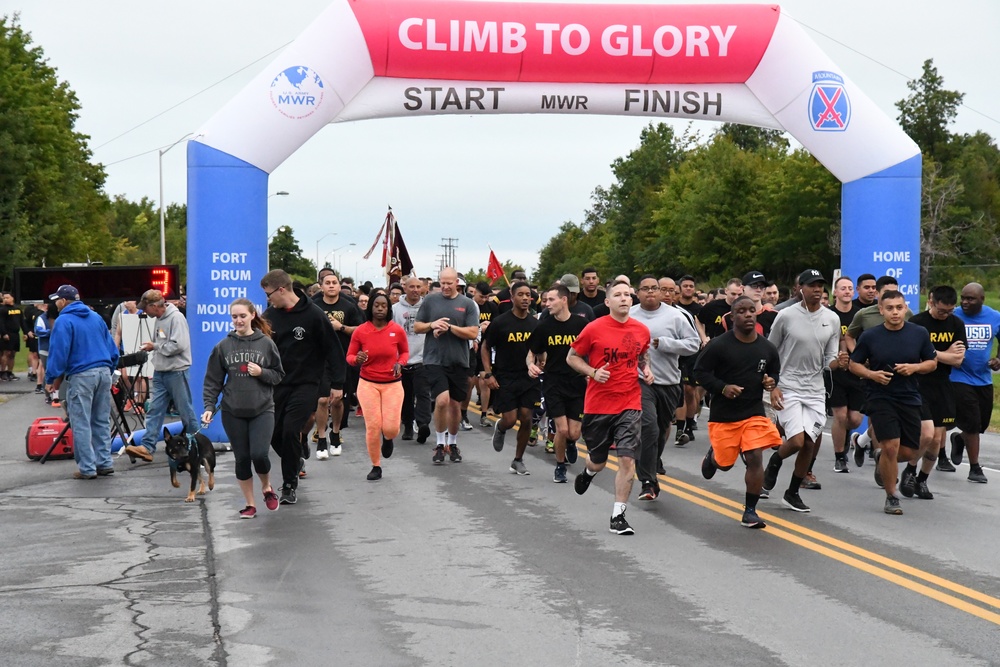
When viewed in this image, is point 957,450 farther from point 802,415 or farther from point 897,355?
point 802,415

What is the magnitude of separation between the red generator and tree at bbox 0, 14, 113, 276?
42.4 m

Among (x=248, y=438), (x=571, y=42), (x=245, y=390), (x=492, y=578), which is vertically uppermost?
(x=571, y=42)

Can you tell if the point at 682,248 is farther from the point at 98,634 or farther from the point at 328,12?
the point at 98,634

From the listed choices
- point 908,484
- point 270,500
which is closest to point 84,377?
point 270,500

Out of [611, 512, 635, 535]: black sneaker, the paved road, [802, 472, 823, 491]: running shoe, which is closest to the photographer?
the paved road

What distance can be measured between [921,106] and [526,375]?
90679mm

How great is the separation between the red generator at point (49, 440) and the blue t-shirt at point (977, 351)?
940cm

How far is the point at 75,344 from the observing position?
43.6 feet

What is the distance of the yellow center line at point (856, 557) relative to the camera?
727cm

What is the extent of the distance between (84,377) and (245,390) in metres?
3.68

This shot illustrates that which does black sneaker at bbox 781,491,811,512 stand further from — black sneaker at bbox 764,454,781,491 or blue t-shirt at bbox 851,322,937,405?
blue t-shirt at bbox 851,322,937,405

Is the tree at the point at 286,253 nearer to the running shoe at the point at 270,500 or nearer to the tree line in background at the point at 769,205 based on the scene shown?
the tree line in background at the point at 769,205

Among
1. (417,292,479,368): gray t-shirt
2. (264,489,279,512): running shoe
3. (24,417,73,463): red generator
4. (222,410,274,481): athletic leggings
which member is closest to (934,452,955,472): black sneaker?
(417,292,479,368): gray t-shirt

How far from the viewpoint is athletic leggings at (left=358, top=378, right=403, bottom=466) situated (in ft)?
41.7
